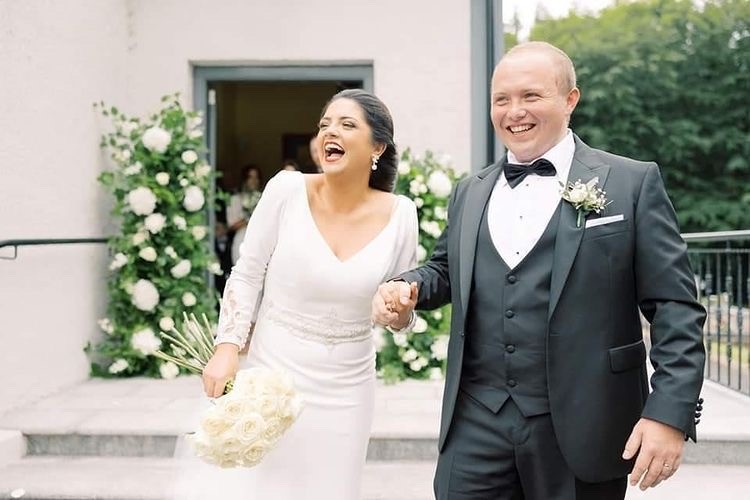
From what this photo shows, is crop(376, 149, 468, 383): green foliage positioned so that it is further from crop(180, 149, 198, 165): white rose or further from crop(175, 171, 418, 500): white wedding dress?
crop(175, 171, 418, 500): white wedding dress

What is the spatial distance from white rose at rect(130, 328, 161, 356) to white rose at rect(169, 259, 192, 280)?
46 cm

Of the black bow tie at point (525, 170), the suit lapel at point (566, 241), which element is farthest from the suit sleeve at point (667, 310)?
the black bow tie at point (525, 170)

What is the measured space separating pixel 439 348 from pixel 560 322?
399 cm

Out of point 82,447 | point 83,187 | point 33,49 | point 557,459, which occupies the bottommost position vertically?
point 82,447

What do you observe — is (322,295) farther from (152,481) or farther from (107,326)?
(107,326)

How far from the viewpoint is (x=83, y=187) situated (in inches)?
236

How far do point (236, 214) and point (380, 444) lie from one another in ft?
15.2

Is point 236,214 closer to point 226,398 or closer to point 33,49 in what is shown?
point 33,49

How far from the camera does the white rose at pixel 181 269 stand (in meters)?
6.13

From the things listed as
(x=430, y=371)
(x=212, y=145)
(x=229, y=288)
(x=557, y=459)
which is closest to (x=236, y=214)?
(x=212, y=145)

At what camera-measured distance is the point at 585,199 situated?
6.70ft

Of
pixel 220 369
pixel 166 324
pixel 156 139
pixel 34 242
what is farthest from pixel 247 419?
pixel 156 139

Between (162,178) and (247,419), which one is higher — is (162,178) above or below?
above

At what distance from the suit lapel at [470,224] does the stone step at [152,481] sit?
2.06 meters
